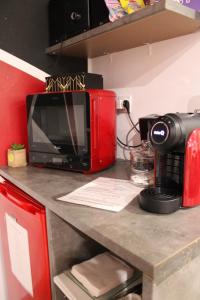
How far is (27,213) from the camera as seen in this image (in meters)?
0.95

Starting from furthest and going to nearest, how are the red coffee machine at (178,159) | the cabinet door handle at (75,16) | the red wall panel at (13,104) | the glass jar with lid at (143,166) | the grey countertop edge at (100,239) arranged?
the red wall panel at (13,104), the cabinet door handle at (75,16), the glass jar with lid at (143,166), the red coffee machine at (178,159), the grey countertop edge at (100,239)

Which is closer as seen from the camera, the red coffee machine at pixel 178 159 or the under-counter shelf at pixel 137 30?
the red coffee machine at pixel 178 159

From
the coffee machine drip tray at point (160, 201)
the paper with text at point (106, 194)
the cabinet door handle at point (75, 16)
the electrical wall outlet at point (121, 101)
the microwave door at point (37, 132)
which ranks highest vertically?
the cabinet door handle at point (75, 16)

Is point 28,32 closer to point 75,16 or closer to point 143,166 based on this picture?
point 75,16

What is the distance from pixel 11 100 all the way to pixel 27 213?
0.69m

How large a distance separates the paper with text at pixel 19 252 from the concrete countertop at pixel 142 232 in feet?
0.67

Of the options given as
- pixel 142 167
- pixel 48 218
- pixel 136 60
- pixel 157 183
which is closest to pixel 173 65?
pixel 136 60

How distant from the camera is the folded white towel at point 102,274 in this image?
2.69ft

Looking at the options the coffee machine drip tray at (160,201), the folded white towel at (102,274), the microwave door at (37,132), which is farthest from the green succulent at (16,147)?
the coffee machine drip tray at (160,201)

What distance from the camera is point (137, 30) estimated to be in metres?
1.05

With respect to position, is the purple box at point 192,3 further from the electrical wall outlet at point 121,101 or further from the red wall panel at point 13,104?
the red wall panel at point 13,104

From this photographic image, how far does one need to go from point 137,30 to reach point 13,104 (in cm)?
75

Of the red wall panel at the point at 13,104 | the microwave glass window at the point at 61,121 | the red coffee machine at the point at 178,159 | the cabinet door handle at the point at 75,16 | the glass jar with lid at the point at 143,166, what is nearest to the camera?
the red coffee machine at the point at 178,159

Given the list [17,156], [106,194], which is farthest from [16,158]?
[106,194]
